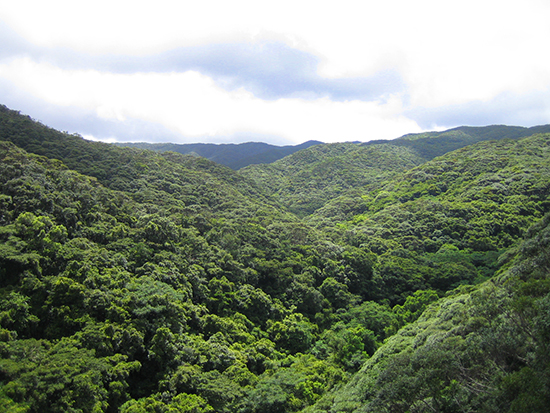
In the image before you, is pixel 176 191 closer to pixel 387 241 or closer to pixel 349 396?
pixel 387 241

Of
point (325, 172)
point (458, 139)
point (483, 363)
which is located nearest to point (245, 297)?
point (483, 363)

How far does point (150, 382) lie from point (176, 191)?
159ft

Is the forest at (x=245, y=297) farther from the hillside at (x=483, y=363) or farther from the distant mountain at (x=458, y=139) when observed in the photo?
the distant mountain at (x=458, y=139)

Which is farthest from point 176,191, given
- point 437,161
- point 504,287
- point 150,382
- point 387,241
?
point 437,161

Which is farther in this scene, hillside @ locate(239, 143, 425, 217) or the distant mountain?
the distant mountain

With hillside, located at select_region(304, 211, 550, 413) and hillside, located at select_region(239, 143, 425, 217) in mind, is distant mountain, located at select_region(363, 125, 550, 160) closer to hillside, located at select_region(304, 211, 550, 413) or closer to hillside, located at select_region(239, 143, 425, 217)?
hillside, located at select_region(239, 143, 425, 217)

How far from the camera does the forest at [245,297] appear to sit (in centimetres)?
1716

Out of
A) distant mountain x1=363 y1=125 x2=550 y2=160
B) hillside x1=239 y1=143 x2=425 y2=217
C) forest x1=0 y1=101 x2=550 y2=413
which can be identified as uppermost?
distant mountain x1=363 y1=125 x2=550 y2=160

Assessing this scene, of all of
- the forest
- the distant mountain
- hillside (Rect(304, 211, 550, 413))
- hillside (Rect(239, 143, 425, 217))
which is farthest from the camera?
the distant mountain

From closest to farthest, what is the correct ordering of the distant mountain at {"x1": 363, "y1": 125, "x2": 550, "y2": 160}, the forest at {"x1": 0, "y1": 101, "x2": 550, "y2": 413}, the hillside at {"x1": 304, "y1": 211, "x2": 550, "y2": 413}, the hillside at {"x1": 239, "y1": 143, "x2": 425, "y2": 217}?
the hillside at {"x1": 304, "y1": 211, "x2": 550, "y2": 413} → the forest at {"x1": 0, "y1": 101, "x2": 550, "y2": 413} → the hillside at {"x1": 239, "y1": 143, "x2": 425, "y2": 217} → the distant mountain at {"x1": 363, "y1": 125, "x2": 550, "y2": 160}

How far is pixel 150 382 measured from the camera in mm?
25766

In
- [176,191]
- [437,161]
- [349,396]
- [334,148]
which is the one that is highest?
[334,148]

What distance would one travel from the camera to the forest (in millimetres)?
17156

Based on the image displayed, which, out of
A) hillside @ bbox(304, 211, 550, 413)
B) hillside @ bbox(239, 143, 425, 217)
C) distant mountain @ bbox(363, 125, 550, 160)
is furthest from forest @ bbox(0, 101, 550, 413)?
distant mountain @ bbox(363, 125, 550, 160)
